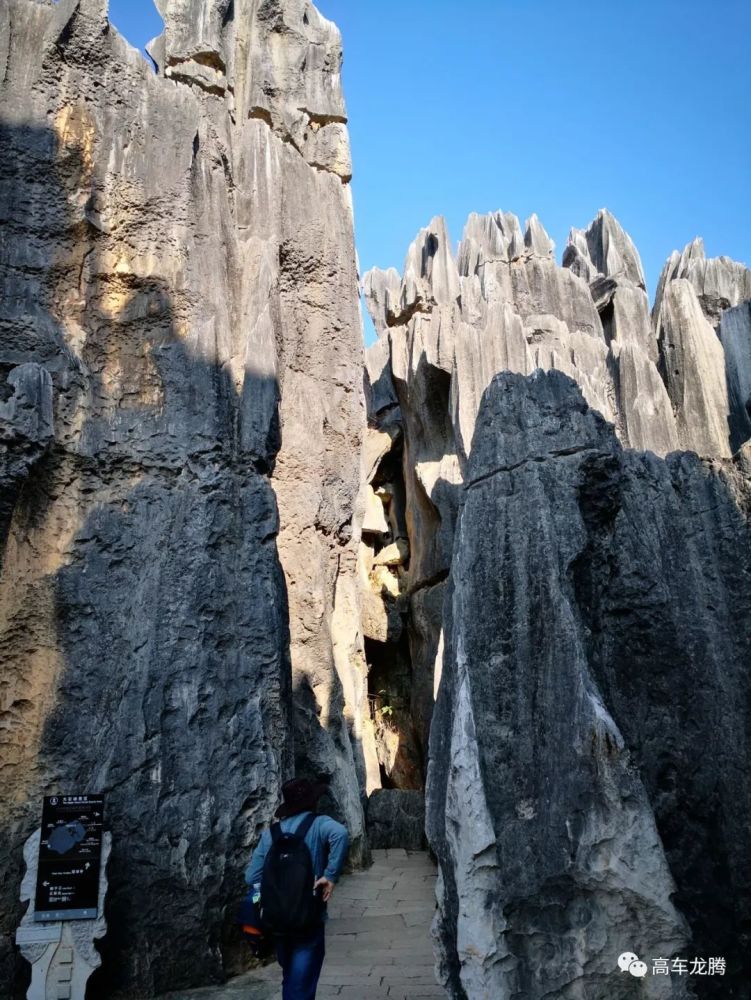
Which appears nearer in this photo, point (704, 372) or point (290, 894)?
point (290, 894)

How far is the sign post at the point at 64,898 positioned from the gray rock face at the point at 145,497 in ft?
2.02

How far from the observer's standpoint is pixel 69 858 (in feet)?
17.2

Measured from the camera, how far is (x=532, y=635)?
422 cm

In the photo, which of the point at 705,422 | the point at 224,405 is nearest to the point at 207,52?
the point at 224,405

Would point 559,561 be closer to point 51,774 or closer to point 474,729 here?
point 474,729

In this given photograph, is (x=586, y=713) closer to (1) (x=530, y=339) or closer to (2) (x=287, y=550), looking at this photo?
(2) (x=287, y=550)

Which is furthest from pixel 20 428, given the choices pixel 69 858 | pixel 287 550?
pixel 287 550

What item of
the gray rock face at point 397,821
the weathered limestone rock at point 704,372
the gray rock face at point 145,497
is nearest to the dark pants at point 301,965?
the gray rock face at point 145,497

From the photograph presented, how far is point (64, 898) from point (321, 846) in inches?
83.0

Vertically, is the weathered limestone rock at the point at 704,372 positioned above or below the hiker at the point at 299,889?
above

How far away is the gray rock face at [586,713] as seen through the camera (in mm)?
3705

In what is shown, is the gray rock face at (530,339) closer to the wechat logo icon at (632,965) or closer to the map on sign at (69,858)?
the wechat logo icon at (632,965)

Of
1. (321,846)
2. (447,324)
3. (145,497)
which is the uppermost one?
(447,324)

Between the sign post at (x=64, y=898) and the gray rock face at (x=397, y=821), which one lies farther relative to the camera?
the gray rock face at (x=397, y=821)
